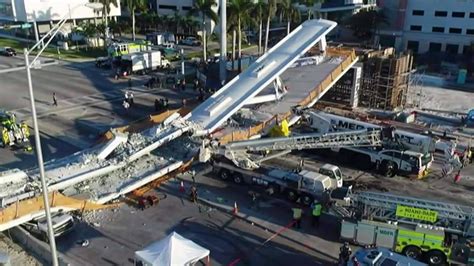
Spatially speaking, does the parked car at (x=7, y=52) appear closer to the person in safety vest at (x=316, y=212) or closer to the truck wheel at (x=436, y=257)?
the person in safety vest at (x=316, y=212)

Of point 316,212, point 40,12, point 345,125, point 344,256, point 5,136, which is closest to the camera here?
point 344,256

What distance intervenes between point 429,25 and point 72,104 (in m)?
63.2

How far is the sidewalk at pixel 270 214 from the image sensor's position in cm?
2247

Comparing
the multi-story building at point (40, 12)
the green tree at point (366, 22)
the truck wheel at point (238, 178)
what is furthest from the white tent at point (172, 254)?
the green tree at point (366, 22)

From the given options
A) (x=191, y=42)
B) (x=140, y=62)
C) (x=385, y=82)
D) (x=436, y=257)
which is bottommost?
(x=436, y=257)

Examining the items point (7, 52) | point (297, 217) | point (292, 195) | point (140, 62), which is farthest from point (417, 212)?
point (7, 52)

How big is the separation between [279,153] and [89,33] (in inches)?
2312

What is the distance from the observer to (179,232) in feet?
76.4

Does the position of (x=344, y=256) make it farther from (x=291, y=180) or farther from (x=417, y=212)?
(x=291, y=180)

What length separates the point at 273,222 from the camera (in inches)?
957

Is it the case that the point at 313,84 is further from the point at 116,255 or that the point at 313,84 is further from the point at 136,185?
the point at 116,255

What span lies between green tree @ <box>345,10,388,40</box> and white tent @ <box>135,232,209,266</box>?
242 feet

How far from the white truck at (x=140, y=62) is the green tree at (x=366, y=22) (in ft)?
142

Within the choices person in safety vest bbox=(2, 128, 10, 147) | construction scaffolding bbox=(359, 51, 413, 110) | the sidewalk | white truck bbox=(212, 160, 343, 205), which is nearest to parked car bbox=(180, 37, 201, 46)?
construction scaffolding bbox=(359, 51, 413, 110)
